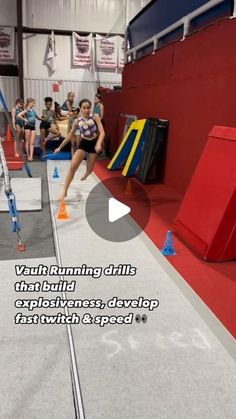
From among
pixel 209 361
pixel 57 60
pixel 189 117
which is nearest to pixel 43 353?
pixel 209 361

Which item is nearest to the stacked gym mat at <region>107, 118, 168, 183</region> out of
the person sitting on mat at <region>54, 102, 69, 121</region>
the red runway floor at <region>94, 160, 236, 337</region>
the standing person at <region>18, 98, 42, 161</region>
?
the red runway floor at <region>94, 160, 236, 337</region>

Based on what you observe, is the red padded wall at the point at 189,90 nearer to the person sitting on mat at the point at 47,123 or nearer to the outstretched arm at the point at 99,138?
the outstretched arm at the point at 99,138

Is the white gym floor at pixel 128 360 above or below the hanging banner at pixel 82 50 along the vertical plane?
below

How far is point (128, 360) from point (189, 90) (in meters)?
5.11

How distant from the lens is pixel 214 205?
401 cm

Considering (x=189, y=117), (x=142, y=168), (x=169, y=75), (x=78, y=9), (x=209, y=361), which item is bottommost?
(x=142, y=168)

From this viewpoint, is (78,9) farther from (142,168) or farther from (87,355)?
(87,355)

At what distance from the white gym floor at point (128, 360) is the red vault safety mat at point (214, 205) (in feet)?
2.12

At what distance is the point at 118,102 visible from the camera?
37.4 ft

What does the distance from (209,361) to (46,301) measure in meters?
1.43

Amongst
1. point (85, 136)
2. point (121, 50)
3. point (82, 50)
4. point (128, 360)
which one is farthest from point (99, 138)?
point (121, 50)

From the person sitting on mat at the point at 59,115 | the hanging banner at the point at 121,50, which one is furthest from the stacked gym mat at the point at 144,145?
the hanging banner at the point at 121,50

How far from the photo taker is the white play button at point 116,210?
551cm

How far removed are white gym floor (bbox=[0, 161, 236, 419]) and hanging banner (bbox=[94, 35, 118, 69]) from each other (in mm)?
14461
